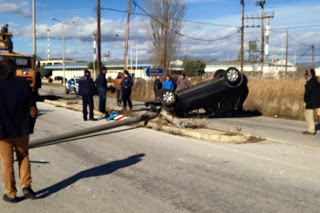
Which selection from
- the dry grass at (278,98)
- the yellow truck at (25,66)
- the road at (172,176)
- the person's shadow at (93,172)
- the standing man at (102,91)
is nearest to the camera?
the road at (172,176)

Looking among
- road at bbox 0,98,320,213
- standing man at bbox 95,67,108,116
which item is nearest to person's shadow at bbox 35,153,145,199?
road at bbox 0,98,320,213

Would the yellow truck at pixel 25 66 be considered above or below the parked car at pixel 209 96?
above

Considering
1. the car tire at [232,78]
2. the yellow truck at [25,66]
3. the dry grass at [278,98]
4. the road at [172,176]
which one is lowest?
the road at [172,176]

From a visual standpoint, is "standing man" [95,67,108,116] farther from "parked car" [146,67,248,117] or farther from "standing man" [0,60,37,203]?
"standing man" [0,60,37,203]

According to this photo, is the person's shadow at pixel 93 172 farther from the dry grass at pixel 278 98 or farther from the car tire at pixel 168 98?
the dry grass at pixel 278 98

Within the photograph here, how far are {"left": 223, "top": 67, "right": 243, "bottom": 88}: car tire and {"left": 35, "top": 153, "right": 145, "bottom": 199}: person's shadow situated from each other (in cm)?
657

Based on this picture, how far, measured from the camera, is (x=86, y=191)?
202 inches

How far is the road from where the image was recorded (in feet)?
15.2

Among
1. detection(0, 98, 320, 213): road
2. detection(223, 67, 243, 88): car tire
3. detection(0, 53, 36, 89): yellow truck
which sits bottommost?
detection(0, 98, 320, 213): road

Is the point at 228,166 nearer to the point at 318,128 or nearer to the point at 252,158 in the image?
the point at 252,158

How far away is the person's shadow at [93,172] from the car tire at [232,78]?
657cm

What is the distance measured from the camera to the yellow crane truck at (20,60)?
18.9 meters

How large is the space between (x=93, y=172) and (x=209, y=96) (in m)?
7.55

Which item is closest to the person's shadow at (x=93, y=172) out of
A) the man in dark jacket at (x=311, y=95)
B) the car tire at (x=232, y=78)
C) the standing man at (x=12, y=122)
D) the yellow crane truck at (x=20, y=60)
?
the standing man at (x=12, y=122)
